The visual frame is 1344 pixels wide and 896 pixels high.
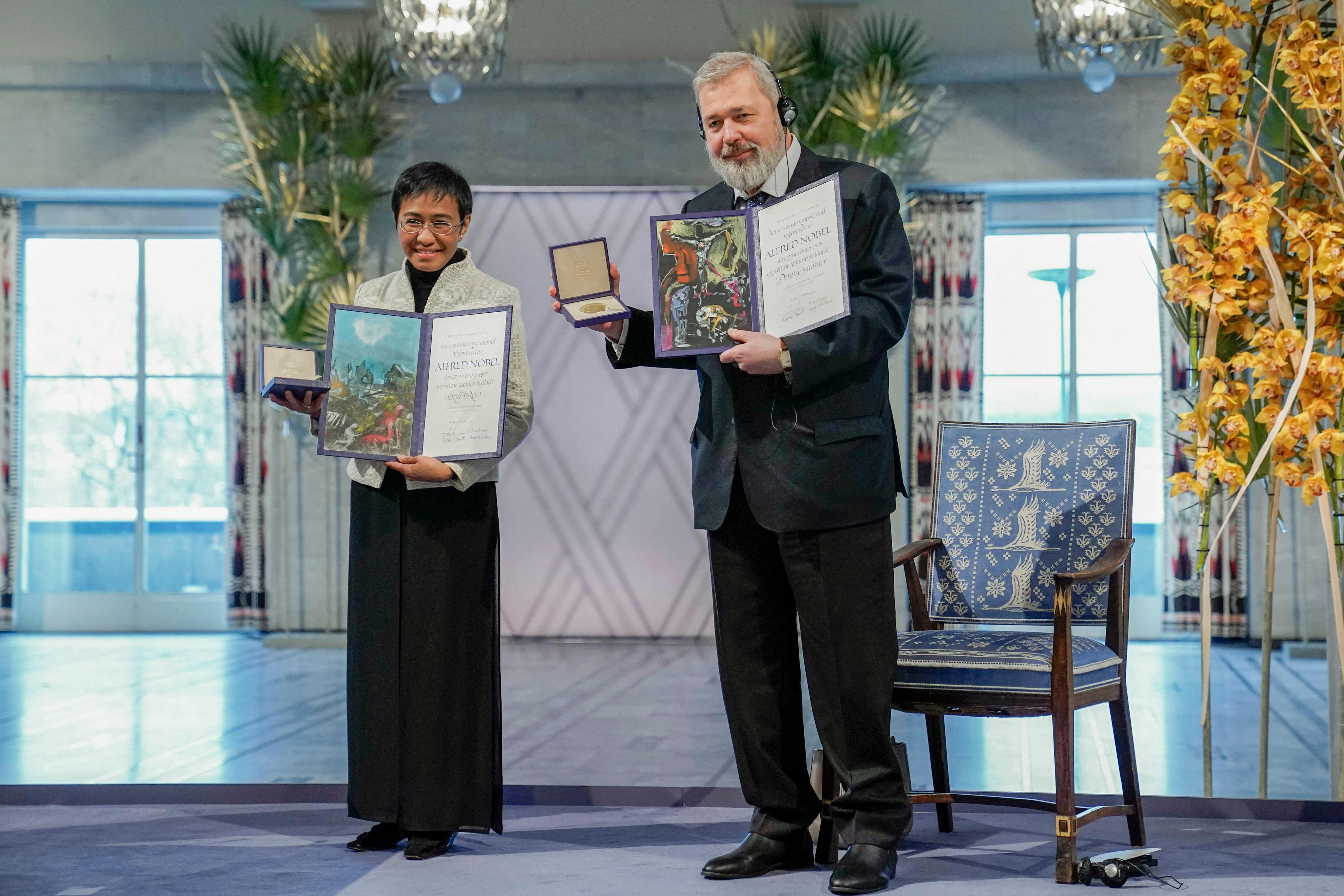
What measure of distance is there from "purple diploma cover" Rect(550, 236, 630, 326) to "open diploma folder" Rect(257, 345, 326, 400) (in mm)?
514

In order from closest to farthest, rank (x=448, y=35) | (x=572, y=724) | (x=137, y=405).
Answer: (x=572, y=724) → (x=448, y=35) → (x=137, y=405)

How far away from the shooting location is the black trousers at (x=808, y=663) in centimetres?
234

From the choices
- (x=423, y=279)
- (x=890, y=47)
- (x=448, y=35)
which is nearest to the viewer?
(x=423, y=279)

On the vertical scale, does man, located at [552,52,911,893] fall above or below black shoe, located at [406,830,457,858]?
above

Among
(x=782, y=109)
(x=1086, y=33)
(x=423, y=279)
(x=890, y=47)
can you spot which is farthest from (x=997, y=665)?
(x=890, y=47)

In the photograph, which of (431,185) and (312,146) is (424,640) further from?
(312,146)

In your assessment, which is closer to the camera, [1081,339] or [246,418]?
[246,418]

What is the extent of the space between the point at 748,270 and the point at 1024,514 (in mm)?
1043

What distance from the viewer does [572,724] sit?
15.5ft

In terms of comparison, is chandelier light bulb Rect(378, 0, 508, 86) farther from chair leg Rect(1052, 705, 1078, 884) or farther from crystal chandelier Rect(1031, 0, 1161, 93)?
chair leg Rect(1052, 705, 1078, 884)

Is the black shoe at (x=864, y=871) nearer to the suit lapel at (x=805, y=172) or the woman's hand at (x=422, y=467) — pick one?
the woman's hand at (x=422, y=467)

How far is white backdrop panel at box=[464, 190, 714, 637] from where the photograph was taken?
7488 millimetres

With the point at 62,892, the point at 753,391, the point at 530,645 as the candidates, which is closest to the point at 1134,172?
the point at 530,645
